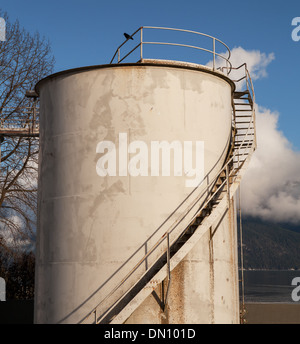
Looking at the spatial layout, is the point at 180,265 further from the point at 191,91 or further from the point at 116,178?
the point at 191,91

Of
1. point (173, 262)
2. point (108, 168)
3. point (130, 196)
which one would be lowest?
point (173, 262)

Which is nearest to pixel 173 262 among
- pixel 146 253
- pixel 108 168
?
pixel 146 253

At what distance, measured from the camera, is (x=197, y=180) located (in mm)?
13148

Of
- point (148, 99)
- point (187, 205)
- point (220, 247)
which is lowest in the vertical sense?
point (220, 247)

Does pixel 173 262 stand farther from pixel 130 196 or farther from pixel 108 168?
pixel 108 168

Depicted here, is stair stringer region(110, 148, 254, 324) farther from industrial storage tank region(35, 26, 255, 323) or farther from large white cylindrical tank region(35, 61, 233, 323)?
large white cylindrical tank region(35, 61, 233, 323)

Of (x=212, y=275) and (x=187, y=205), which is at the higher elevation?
(x=187, y=205)

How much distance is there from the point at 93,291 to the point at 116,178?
282 centimetres

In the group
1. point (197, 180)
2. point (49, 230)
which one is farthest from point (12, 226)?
point (197, 180)

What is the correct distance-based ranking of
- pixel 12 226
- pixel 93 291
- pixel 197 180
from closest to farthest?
pixel 93 291 < pixel 197 180 < pixel 12 226

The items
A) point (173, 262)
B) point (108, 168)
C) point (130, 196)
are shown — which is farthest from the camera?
point (108, 168)

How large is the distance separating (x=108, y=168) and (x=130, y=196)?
898mm

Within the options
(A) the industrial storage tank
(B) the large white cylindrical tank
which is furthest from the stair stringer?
(B) the large white cylindrical tank

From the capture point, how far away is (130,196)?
12.5 meters
